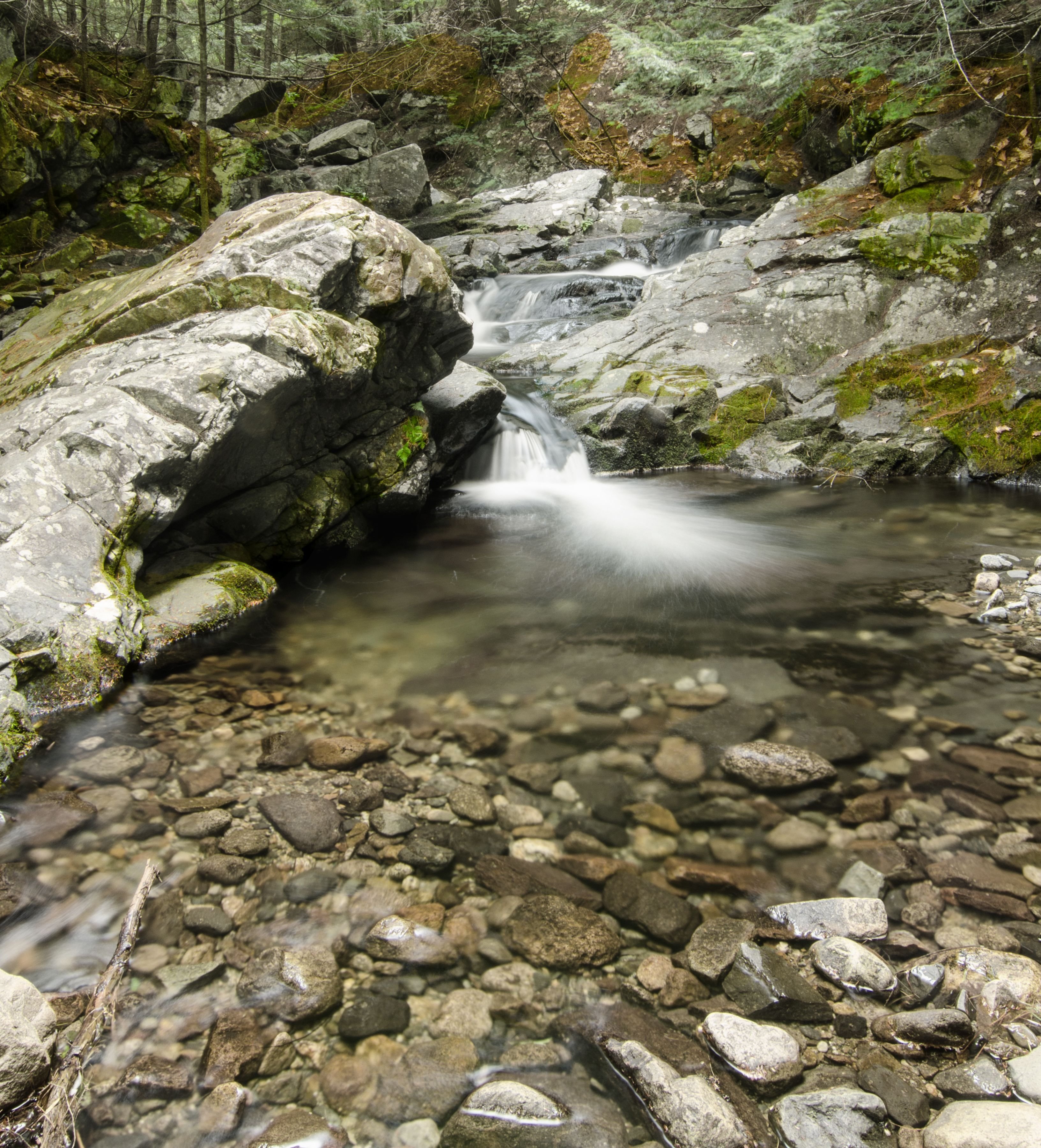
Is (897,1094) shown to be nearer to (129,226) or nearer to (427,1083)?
(427,1083)

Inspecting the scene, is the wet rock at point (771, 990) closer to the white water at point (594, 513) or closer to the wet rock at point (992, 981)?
the wet rock at point (992, 981)

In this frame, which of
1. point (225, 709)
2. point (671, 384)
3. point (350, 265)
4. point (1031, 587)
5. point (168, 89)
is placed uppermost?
point (168, 89)

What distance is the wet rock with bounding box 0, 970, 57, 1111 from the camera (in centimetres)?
152

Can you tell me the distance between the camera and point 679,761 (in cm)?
323

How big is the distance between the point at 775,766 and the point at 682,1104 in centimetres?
162

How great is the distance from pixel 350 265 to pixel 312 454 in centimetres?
159

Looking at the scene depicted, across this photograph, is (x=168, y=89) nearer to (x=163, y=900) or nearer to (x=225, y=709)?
(x=225, y=709)

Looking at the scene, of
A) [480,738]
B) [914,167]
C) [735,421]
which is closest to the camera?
[480,738]

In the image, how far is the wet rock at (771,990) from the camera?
1.97 m

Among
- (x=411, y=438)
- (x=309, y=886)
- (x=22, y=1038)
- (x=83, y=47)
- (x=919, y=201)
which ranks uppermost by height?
(x=83, y=47)

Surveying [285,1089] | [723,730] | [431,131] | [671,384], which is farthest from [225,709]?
[431,131]

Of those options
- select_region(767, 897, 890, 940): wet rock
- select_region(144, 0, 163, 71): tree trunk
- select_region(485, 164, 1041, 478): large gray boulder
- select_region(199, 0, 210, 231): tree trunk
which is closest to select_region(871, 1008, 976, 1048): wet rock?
select_region(767, 897, 890, 940): wet rock

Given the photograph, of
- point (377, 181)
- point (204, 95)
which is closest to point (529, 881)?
point (204, 95)

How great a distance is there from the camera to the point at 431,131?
2127 cm
